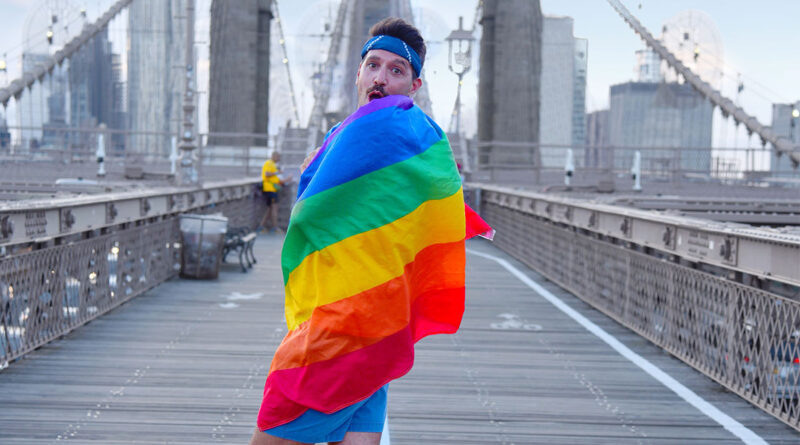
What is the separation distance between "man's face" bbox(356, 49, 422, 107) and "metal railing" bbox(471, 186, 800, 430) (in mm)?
3303

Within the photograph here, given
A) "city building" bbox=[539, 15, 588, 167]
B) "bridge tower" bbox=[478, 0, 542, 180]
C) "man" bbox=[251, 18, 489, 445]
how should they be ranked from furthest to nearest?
"city building" bbox=[539, 15, 588, 167]
"bridge tower" bbox=[478, 0, 542, 180]
"man" bbox=[251, 18, 489, 445]

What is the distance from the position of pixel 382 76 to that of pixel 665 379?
15.9 feet

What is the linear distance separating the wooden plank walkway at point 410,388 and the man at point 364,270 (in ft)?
8.67

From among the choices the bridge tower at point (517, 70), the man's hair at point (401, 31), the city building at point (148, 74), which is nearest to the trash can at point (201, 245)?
the man's hair at point (401, 31)

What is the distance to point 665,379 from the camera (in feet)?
24.0

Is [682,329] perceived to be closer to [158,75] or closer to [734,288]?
[734,288]

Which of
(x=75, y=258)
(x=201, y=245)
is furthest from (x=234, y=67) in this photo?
(x=75, y=258)

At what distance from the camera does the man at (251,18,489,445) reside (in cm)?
284

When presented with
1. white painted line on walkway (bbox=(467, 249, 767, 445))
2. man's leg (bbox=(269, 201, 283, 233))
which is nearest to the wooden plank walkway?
white painted line on walkway (bbox=(467, 249, 767, 445))

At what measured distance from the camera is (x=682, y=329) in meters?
8.03

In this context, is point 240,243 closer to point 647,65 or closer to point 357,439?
point 357,439

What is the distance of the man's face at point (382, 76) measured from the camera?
313 cm

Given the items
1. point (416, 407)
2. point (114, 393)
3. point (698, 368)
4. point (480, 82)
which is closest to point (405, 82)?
point (416, 407)

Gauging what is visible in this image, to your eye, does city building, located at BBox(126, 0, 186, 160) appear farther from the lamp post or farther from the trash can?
the trash can
